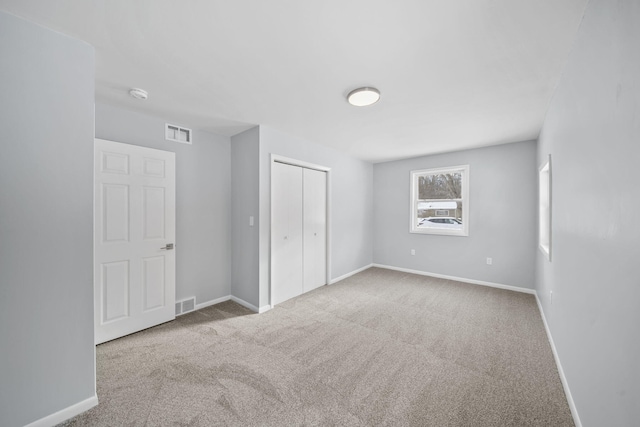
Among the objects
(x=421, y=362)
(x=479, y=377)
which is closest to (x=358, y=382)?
(x=421, y=362)

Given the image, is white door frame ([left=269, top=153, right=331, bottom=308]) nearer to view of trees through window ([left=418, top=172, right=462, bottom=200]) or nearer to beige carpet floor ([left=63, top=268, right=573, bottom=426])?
beige carpet floor ([left=63, top=268, right=573, bottom=426])

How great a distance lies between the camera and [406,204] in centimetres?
516

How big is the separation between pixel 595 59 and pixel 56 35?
3224mm

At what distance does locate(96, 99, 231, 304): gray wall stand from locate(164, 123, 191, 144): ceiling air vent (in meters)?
0.05

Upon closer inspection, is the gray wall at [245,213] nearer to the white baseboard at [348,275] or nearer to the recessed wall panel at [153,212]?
the recessed wall panel at [153,212]

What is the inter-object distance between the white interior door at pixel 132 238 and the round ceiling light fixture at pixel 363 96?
2.25 meters

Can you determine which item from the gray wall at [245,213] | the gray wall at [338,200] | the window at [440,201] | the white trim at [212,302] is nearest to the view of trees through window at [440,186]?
the window at [440,201]

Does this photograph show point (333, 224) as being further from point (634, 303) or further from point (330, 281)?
point (634, 303)

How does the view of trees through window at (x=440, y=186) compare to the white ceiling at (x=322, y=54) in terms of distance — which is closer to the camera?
the white ceiling at (x=322, y=54)

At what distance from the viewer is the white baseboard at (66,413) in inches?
59.2

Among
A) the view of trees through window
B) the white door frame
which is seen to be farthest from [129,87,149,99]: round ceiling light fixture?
the view of trees through window

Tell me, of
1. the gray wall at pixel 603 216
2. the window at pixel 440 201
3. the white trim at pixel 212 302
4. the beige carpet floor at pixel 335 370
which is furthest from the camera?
the window at pixel 440 201

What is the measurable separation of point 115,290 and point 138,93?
2017mm

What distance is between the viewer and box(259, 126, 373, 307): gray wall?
3283 millimetres
